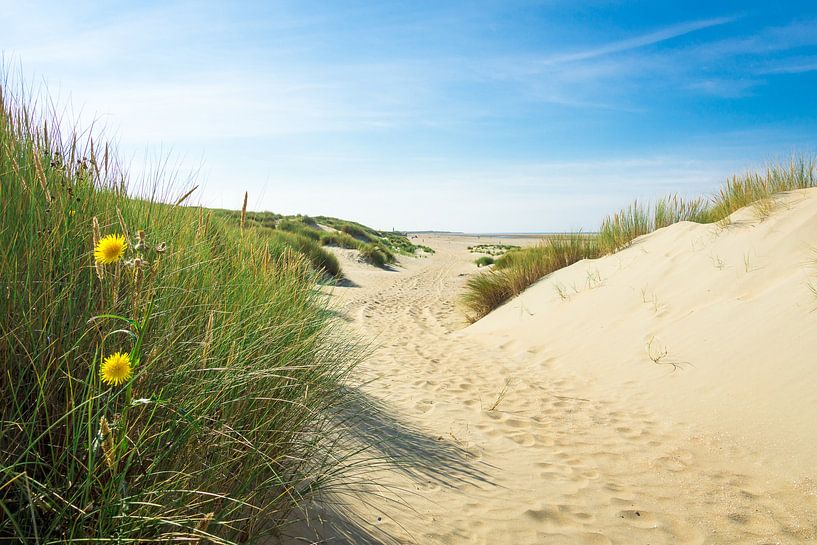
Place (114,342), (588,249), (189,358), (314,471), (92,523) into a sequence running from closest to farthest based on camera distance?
(92,523), (114,342), (189,358), (314,471), (588,249)

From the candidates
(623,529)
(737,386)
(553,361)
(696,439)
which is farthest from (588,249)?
(623,529)

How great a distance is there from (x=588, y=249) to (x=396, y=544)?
9.85 metres

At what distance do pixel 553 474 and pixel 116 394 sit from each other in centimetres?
307

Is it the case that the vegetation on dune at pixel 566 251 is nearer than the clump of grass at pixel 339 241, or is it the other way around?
the vegetation on dune at pixel 566 251

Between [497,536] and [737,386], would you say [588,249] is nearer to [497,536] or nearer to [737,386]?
[737,386]

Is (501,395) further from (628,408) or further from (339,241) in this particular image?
(339,241)

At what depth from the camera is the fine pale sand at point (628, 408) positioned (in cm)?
286

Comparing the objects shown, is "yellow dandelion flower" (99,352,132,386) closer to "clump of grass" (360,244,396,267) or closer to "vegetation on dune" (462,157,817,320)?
"vegetation on dune" (462,157,817,320)

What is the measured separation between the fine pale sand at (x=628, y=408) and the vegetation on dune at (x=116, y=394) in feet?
2.37

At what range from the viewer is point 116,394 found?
1.30 meters

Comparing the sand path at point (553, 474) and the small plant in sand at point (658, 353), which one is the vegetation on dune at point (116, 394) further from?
the small plant in sand at point (658, 353)

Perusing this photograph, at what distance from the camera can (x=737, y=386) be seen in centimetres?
→ 466

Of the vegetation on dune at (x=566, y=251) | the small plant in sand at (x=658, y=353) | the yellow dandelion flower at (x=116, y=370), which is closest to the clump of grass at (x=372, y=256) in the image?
the vegetation on dune at (x=566, y=251)

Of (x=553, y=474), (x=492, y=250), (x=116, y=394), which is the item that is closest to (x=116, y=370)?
(x=116, y=394)
